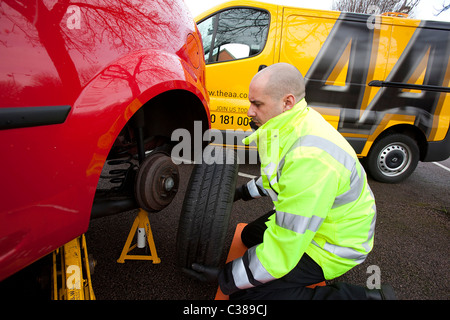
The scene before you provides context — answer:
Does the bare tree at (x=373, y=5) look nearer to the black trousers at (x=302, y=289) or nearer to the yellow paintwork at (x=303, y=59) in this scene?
the yellow paintwork at (x=303, y=59)

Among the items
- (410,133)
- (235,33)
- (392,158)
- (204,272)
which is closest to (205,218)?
(204,272)

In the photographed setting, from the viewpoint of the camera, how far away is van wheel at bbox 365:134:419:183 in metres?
3.33

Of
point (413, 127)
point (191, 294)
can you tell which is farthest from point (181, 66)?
point (413, 127)

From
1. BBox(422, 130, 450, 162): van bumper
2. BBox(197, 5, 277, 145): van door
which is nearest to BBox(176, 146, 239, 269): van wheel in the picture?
BBox(197, 5, 277, 145): van door

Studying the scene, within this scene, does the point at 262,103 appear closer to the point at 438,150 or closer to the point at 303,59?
the point at 303,59

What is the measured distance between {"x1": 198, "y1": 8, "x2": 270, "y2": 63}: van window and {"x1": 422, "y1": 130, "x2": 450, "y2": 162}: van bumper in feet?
7.98

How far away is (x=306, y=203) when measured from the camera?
1.02 metres

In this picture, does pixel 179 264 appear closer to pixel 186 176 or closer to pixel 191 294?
pixel 191 294

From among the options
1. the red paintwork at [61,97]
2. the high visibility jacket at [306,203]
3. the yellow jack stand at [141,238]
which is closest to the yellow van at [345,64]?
the yellow jack stand at [141,238]

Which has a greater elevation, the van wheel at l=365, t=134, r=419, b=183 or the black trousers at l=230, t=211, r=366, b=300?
the black trousers at l=230, t=211, r=366, b=300

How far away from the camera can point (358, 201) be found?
1.23 metres

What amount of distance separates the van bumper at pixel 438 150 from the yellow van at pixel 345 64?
1 centimetres

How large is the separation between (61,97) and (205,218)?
34.7 inches

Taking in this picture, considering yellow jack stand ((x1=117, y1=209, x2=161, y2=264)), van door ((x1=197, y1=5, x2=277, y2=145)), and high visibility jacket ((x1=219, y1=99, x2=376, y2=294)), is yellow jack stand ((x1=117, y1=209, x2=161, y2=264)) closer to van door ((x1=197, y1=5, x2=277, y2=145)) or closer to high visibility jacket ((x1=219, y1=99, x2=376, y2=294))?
high visibility jacket ((x1=219, y1=99, x2=376, y2=294))
